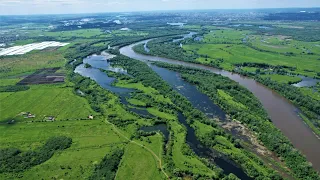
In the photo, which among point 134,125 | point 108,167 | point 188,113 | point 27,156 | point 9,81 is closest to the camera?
point 108,167

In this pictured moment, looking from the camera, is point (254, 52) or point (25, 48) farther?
point (25, 48)

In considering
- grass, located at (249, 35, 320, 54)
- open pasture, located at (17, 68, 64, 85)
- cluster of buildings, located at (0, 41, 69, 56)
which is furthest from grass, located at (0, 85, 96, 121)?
grass, located at (249, 35, 320, 54)

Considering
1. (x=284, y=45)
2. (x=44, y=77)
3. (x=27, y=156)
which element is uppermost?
(x=284, y=45)

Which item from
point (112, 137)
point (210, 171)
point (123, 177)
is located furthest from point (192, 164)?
point (112, 137)

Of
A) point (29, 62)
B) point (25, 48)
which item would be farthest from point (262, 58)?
point (25, 48)

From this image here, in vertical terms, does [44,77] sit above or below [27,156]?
above

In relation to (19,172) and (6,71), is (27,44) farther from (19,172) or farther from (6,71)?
(19,172)

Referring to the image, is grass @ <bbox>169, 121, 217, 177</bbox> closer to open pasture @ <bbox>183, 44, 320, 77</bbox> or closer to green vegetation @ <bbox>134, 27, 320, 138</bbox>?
green vegetation @ <bbox>134, 27, 320, 138</bbox>

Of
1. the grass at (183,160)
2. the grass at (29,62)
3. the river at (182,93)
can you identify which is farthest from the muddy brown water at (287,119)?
the grass at (29,62)

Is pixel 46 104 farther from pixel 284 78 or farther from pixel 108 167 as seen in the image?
pixel 284 78
